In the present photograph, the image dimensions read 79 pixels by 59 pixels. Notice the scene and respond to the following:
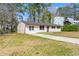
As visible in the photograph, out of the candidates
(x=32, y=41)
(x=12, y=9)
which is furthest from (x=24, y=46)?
(x=12, y=9)

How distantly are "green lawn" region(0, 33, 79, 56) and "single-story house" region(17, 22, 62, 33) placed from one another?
0.10 meters

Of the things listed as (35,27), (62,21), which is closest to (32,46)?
(35,27)

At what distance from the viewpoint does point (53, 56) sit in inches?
220

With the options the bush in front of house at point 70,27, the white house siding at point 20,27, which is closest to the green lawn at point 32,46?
the white house siding at point 20,27

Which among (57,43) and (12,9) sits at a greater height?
(12,9)

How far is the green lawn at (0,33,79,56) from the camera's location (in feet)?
18.4

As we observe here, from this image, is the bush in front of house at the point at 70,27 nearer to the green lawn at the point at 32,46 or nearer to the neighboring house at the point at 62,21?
the neighboring house at the point at 62,21

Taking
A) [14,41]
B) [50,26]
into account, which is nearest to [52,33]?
[50,26]

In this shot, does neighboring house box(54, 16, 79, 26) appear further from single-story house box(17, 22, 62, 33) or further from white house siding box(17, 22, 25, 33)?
white house siding box(17, 22, 25, 33)

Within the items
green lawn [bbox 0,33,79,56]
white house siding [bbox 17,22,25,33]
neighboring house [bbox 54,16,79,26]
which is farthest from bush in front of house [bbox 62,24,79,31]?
white house siding [bbox 17,22,25,33]

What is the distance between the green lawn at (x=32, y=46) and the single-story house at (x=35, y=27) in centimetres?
10

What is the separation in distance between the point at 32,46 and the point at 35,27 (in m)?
0.29

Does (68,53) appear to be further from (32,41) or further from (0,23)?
(0,23)

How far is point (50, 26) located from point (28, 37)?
0.35 metres
